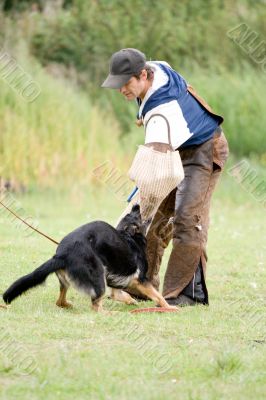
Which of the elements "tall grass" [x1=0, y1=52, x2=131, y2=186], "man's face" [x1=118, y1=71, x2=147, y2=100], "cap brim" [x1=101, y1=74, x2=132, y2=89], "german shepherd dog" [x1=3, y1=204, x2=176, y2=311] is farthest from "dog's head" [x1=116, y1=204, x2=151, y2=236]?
"tall grass" [x1=0, y1=52, x2=131, y2=186]

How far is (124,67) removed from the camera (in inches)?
267

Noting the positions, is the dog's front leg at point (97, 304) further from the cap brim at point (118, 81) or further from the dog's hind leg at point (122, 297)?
the cap brim at point (118, 81)

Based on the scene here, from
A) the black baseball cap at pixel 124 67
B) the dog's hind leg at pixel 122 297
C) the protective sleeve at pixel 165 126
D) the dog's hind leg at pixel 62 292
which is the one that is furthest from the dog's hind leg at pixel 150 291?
the black baseball cap at pixel 124 67

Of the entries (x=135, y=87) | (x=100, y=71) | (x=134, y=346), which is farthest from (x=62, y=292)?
(x=100, y=71)

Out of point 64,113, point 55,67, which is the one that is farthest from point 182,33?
point 64,113

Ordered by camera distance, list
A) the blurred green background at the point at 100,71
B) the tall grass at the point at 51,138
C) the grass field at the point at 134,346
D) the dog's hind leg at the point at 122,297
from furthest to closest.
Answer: the blurred green background at the point at 100,71 → the tall grass at the point at 51,138 → the dog's hind leg at the point at 122,297 → the grass field at the point at 134,346

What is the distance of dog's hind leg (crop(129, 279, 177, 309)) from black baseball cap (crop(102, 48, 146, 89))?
166 cm

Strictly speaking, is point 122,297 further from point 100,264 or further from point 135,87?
point 135,87

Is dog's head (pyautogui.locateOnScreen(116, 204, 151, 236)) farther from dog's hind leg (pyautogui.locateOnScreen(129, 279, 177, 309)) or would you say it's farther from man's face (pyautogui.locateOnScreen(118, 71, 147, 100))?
man's face (pyautogui.locateOnScreen(118, 71, 147, 100))

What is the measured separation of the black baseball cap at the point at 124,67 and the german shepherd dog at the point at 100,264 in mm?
1142

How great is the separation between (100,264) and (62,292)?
0.46 metres

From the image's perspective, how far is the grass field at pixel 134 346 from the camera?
4.99m

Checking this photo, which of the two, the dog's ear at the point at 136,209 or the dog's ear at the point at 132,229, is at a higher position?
the dog's ear at the point at 136,209

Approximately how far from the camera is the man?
684cm
